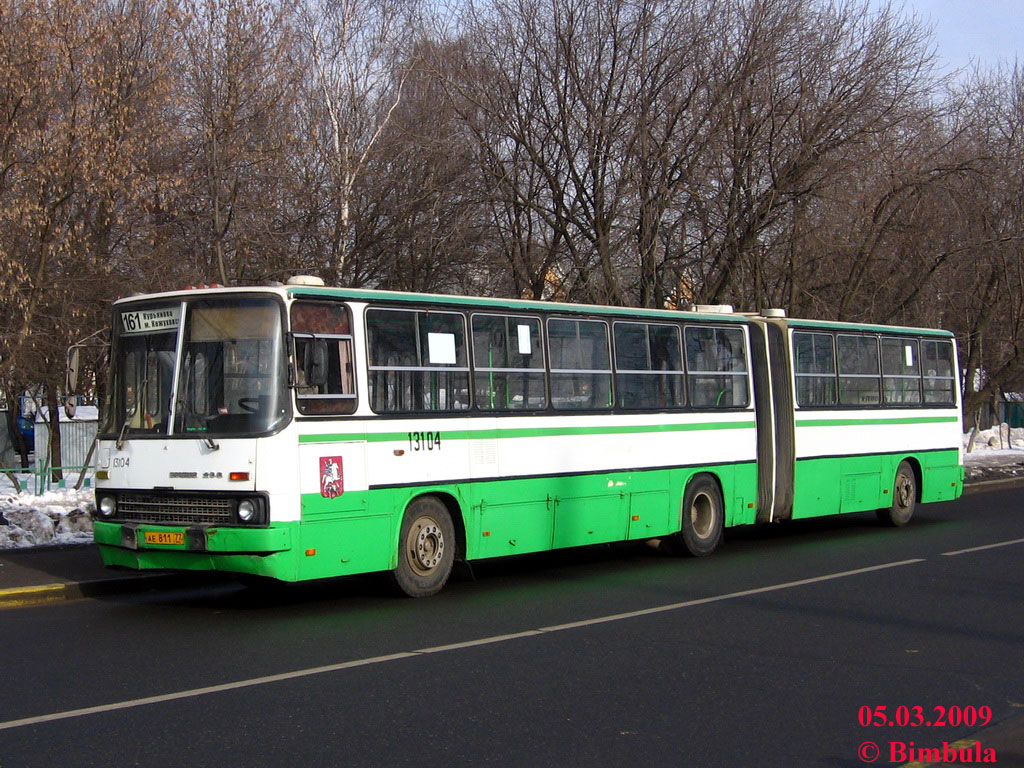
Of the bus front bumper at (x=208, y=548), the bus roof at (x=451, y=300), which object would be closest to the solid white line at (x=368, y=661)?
the bus front bumper at (x=208, y=548)

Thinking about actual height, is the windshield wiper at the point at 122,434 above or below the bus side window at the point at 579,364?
below

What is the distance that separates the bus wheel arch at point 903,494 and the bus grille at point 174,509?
11.5 m

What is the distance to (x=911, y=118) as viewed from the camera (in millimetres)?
23594

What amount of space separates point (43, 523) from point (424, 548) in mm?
6005

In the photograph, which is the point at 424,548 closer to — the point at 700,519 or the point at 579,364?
the point at 579,364

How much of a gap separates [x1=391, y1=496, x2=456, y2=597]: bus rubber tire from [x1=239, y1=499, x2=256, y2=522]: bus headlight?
163 cm

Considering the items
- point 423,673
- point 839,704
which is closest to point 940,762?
point 839,704

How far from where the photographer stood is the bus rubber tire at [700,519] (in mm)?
15164

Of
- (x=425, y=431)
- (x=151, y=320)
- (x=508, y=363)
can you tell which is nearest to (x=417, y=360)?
(x=425, y=431)

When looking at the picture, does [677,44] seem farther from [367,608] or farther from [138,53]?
A: [367,608]

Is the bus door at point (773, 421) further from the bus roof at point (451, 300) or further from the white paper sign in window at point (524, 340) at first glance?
the white paper sign in window at point (524, 340)

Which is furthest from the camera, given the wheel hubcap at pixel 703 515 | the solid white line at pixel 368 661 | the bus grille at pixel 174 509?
the wheel hubcap at pixel 703 515

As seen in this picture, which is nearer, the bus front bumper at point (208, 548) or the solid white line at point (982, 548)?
the bus front bumper at point (208, 548)

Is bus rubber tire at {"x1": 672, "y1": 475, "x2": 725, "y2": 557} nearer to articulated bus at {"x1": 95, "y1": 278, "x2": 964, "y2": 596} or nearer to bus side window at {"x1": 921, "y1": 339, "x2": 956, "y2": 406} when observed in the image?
articulated bus at {"x1": 95, "y1": 278, "x2": 964, "y2": 596}
